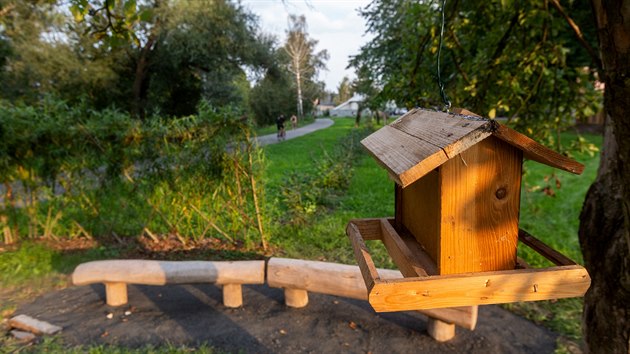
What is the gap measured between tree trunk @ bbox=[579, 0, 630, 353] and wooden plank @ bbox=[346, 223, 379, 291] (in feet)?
3.64

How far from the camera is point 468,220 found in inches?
59.4

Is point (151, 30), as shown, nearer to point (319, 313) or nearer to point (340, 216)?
point (340, 216)

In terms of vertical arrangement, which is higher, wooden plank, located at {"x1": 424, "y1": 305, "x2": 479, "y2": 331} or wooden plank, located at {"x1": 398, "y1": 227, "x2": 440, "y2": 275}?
wooden plank, located at {"x1": 398, "y1": 227, "x2": 440, "y2": 275}

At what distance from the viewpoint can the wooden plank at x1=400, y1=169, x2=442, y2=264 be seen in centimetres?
163

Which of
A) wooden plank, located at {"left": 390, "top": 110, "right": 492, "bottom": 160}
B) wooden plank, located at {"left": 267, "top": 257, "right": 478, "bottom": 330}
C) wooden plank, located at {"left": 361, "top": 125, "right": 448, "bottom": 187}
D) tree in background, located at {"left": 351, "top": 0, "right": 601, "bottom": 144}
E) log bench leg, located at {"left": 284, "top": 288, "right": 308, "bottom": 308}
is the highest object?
tree in background, located at {"left": 351, "top": 0, "right": 601, "bottom": 144}

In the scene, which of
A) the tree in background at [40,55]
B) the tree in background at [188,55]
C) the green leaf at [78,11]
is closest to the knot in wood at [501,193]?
the green leaf at [78,11]

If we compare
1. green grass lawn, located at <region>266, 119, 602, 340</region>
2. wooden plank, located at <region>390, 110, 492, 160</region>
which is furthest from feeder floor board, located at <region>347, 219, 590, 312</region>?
green grass lawn, located at <region>266, 119, 602, 340</region>

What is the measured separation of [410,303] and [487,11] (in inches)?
140

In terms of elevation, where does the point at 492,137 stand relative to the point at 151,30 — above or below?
below

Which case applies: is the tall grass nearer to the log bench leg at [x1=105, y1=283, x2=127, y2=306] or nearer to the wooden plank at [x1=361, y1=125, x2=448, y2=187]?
the log bench leg at [x1=105, y1=283, x2=127, y2=306]

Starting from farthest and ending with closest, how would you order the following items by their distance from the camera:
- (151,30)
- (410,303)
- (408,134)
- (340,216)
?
(151,30)
(340,216)
(408,134)
(410,303)

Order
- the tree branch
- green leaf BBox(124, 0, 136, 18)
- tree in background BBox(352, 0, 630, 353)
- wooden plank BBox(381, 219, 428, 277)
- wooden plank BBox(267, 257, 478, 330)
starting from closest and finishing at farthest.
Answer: wooden plank BBox(381, 219, 428, 277) → tree in background BBox(352, 0, 630, 353) → green leaf BBox(124, 0, 136, 18) → the tree branch → wooden plank BBox(267, 257, 478, 330)

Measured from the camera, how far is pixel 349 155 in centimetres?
1234

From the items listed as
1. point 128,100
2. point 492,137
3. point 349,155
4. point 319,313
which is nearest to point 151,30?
point 128,100
